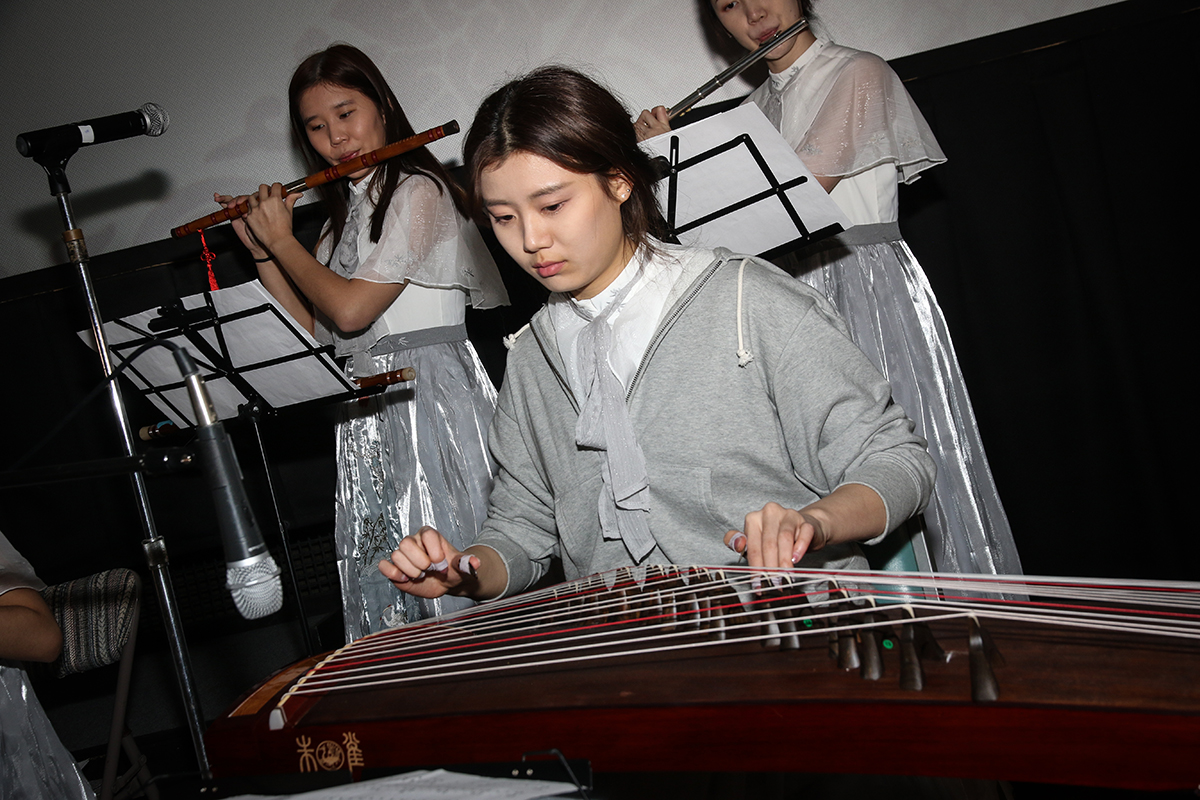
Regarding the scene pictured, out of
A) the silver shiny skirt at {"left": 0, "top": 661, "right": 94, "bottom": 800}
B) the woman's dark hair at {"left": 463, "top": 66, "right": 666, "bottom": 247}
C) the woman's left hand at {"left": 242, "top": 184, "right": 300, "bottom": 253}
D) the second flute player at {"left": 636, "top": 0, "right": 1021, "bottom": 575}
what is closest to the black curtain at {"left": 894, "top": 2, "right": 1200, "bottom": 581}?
the second flute player at {"left": 636, "top": 0, "right": 1021, "bottom": 575}

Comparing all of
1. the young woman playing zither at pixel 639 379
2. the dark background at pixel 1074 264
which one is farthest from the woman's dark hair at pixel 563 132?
the dark background at pixel 1074 264

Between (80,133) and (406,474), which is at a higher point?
(80,133)

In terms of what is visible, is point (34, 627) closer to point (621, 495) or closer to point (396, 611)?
point (396, 611)

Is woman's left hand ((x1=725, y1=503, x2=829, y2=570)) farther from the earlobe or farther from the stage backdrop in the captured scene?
the stage backdrop

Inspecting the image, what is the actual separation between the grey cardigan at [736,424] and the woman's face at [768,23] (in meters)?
1.27

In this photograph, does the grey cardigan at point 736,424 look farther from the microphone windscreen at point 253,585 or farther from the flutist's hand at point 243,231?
the flutist's hand at point 243,231

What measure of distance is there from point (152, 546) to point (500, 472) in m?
0.64

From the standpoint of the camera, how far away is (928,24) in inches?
110

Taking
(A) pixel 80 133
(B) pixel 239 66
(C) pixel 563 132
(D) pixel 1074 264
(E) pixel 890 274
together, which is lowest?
(D) pixel 1074 264

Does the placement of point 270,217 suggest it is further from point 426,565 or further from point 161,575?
point 426,565

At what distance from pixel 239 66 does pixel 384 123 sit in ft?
3.69

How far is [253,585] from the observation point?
0.67 m

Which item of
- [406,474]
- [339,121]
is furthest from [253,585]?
[339,121]

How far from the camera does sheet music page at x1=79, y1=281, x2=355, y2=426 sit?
1.88 meters
